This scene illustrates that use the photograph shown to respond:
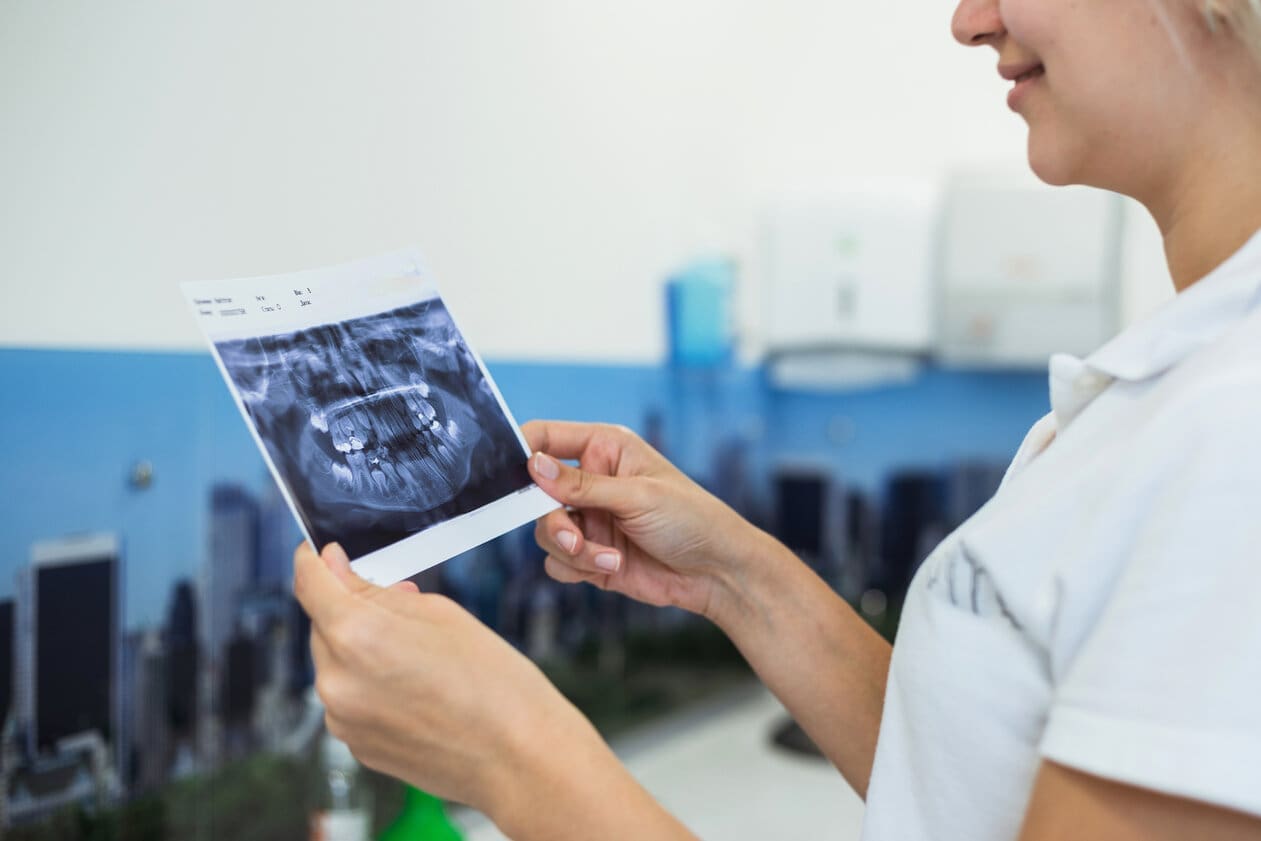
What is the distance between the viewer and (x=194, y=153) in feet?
4.16

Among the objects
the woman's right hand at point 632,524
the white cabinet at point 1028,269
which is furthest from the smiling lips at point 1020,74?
the white cabinet at point 1028,269

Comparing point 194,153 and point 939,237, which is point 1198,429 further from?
point 939,237

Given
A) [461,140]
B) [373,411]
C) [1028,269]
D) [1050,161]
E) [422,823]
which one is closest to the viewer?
[1050,161]

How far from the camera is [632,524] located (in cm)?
94

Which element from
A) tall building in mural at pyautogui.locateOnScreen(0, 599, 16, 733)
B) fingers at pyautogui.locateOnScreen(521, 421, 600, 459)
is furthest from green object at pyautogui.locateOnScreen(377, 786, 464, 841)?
fingers at pyautogui.locateOnScreen(521, 421, 600, 459)

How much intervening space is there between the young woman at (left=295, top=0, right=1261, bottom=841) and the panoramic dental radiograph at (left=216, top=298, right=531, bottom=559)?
0.28ft

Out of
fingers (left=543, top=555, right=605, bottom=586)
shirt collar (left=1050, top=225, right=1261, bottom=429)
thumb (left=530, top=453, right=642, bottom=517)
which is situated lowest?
fingers (left=543, top=555, right=605, bottom=586)

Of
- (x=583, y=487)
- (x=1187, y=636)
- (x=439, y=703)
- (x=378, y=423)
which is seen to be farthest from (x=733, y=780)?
(x=1187, y=636)

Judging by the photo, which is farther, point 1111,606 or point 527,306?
point 527,306

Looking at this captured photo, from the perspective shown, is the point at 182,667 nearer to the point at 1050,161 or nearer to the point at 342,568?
the point at 342,568

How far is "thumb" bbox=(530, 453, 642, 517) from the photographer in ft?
2.99

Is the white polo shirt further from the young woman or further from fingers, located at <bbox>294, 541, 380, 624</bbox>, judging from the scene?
fingers, located at <bbox>294, 541, 380, 624</bbox>

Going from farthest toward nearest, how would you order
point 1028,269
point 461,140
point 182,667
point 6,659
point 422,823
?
point 1028,269
point 461,140
point 422,823
point 182,667
point 6,659

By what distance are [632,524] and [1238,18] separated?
57 cm
